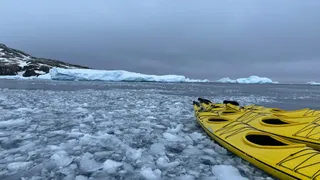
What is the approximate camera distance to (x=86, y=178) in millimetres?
3990

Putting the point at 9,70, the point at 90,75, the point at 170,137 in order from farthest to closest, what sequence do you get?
the point at 9,70 → the point at 90,75 → the point at 170,137

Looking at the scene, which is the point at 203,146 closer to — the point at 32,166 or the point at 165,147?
the point at 165,147

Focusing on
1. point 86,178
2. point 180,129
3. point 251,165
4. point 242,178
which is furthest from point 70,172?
point 180,129

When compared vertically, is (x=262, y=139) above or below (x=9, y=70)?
below

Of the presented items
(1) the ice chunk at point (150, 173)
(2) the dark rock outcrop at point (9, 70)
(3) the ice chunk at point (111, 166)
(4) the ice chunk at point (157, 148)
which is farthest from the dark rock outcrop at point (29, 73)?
(1) the ice chunk at point (150, 173)

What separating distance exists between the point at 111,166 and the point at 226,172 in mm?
2069

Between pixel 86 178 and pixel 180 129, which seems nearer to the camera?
pixel 86 178

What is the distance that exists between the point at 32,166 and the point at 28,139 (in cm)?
188

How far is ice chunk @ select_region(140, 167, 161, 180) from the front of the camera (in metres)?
4.11

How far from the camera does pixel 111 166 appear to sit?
4.52m

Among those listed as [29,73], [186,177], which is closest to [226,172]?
[186,177]

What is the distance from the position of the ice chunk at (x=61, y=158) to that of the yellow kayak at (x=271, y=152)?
133 inches

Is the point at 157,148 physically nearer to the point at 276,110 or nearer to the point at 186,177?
the point at 186,177

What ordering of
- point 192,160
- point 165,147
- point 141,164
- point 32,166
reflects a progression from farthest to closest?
1. point 165,147
2. point 192,160
3. point 141,164
4. point 32,166
